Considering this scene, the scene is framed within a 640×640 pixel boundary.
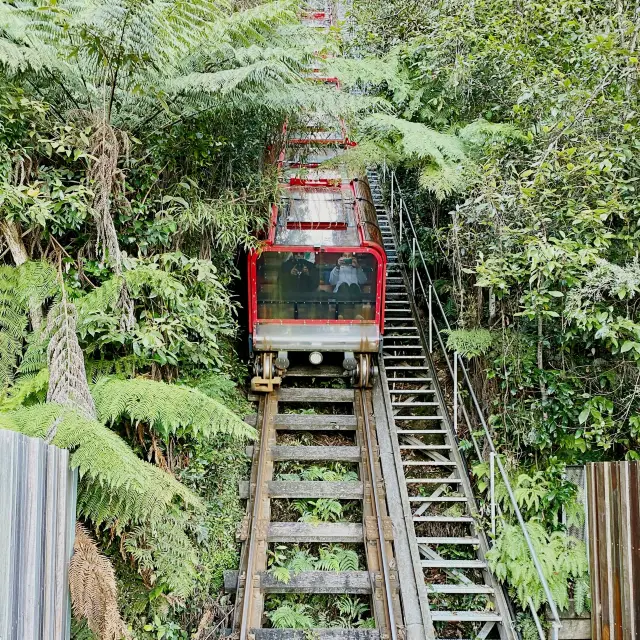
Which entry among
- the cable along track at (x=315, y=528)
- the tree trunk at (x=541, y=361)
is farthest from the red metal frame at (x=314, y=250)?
the tree trunk at (x=541, y=361)

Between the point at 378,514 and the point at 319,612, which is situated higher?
the point at 378,514

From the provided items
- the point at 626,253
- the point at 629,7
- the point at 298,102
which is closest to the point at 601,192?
the point at 626,253

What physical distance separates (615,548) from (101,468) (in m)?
3.68

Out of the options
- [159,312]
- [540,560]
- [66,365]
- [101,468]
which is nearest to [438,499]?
[540,560]

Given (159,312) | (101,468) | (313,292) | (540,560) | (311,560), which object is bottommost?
(311,560)

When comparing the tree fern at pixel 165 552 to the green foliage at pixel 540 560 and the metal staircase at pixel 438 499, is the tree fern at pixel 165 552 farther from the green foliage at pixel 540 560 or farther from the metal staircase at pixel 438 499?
the green foliage at pixel 540 560

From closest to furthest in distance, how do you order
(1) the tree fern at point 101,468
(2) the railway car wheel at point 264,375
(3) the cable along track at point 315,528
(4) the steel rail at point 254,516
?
(1) the tree fern at point 101,468, (4) the steel rail at point 254,516, (3) the cable along track at point 315,528, (2) the railway car wheel at point 264,375

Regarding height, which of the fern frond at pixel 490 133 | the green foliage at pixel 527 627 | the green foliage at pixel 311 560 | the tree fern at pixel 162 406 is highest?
the fern frond at pixel 490 133

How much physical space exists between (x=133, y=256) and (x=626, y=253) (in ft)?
15.3

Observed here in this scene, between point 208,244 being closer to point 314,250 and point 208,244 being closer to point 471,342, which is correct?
point 314,250

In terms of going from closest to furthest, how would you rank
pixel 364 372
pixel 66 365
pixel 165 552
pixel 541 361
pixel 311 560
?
pixel 66 365, pixel 165 552, pixel 311 560, pixel 541 361, pixel 364 372

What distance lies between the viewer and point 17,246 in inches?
182

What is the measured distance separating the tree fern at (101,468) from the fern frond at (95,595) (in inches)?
10.6

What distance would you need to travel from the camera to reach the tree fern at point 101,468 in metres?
3.11
